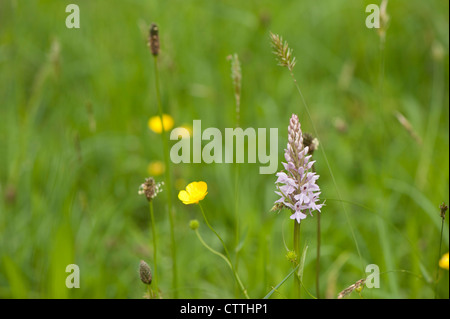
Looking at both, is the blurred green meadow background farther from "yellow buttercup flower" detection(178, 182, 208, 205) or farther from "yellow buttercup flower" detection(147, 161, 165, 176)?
"yellow buttercup flower" detection(178, 182, 208, 205)

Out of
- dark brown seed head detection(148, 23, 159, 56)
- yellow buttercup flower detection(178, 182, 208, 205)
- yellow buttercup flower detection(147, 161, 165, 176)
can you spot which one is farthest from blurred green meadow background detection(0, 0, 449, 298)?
dark brown seed head detection(148, 23, 159, 56)

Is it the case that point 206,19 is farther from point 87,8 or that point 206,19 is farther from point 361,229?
point 361,229

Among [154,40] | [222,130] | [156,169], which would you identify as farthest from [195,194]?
[222,130]

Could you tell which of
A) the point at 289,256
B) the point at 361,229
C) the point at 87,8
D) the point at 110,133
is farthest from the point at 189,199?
the point at 87,8

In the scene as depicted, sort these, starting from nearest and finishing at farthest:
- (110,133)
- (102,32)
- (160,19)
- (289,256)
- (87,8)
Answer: (289,256)
(110,133)
(160,19)
(102,32)
(87,8)

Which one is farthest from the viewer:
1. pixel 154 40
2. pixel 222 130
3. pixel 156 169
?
pixel 222 130

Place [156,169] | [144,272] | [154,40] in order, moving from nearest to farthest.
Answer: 1. [144,272]
2. [154,40]
3. [156,169]

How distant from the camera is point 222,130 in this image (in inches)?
119

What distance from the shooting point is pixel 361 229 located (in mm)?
2357

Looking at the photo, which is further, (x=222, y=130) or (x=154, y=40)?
(x=222, y=130)

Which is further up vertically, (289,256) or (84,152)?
(84,152)

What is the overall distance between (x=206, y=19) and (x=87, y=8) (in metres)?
1.04

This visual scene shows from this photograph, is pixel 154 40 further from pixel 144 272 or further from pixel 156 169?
pixel 156 169

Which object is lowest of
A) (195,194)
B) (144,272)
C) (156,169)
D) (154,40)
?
(144,272)
